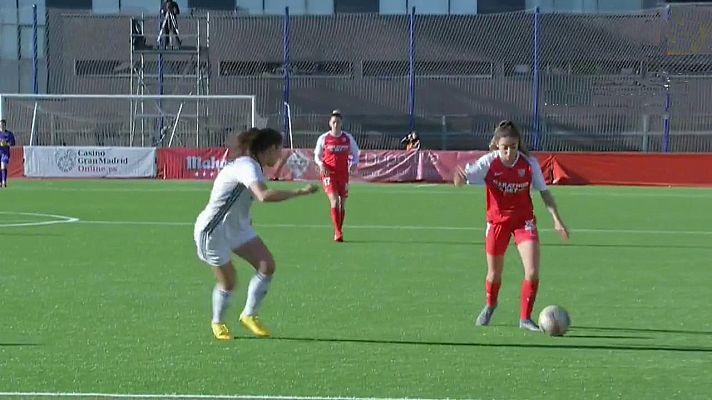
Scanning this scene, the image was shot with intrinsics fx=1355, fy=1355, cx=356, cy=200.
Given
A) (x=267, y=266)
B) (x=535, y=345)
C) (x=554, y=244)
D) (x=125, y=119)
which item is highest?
Result: (x=267, y=266)

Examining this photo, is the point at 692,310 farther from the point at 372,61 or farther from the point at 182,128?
the point at 372,61

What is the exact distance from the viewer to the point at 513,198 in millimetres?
11430

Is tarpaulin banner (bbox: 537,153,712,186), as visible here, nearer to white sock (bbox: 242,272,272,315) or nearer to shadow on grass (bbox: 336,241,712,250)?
shadow on grass (bbox: 336,241,712,250)

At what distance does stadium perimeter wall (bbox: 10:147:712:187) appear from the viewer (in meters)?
37.0

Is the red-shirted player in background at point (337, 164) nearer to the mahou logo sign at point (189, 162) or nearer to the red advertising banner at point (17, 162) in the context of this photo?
the mahou logo sign at point (189, 162)

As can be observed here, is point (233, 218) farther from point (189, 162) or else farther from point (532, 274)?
point (189, 162)

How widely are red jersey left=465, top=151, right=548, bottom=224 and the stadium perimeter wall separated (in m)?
24.5

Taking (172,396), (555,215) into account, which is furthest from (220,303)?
(555,215)

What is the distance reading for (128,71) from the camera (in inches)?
1811

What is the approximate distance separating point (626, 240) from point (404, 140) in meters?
20.1

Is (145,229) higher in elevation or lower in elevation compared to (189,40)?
lower

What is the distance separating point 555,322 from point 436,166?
89.6ft

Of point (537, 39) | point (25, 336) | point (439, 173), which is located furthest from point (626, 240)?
point (537, 39)

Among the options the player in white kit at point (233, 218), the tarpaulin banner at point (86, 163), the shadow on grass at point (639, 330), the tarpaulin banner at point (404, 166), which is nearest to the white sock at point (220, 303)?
the player in white kit at point (233, 218)
